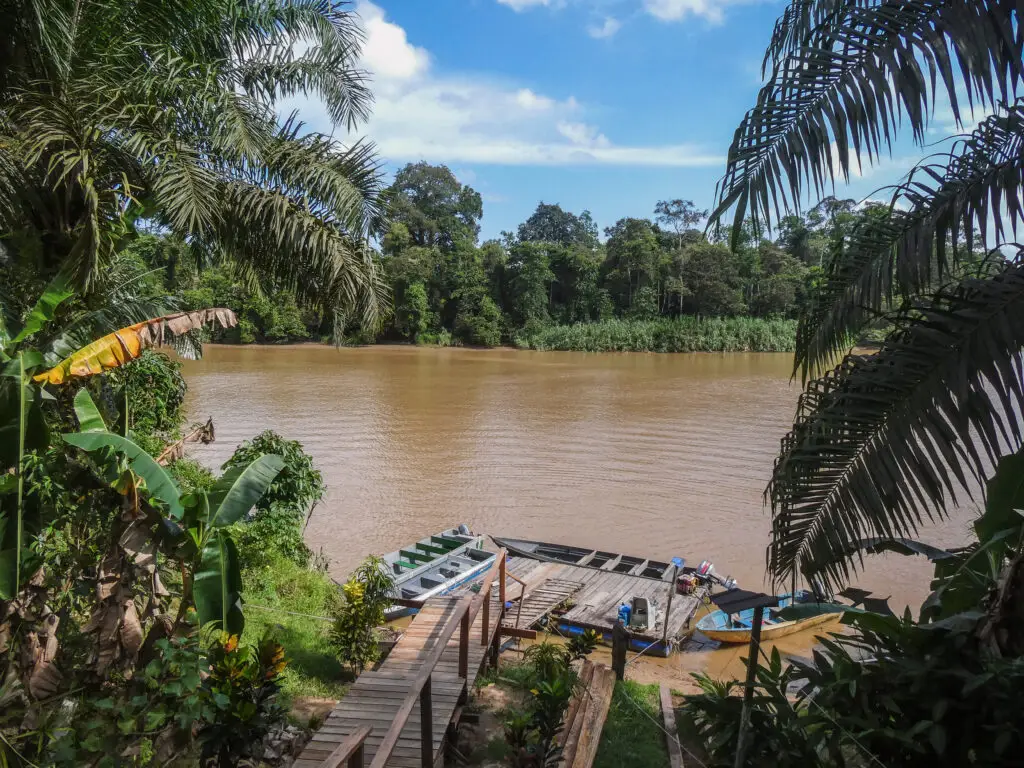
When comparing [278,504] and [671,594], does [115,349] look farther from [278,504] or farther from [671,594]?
[671,594]

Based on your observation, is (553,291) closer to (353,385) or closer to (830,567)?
(353,385)

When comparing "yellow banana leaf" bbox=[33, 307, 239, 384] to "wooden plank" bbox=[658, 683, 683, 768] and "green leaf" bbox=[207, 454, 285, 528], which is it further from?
"wooden plank" bbox=[658, 683, 683, 768]

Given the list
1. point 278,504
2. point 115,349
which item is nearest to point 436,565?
point 278,504

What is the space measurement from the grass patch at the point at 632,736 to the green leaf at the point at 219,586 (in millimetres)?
2788

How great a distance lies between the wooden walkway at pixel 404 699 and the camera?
4.26 metres

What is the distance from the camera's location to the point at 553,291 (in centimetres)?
4988

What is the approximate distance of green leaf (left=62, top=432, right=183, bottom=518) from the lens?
11.4ft

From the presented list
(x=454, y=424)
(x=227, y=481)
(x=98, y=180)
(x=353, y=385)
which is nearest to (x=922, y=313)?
(x=227, y=481)

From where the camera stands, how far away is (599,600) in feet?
31.7

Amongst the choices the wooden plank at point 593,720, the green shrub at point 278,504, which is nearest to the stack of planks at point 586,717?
the wooden plank at point 593,720

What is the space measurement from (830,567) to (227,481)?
348cm

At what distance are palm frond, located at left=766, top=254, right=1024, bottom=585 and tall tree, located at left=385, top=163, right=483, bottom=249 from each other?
49639 millimetres

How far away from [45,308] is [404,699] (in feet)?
9.99

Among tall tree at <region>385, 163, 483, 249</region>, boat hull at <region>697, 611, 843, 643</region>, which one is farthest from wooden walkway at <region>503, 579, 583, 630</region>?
tall tree at <region>385, 163, 483, 249</region>
